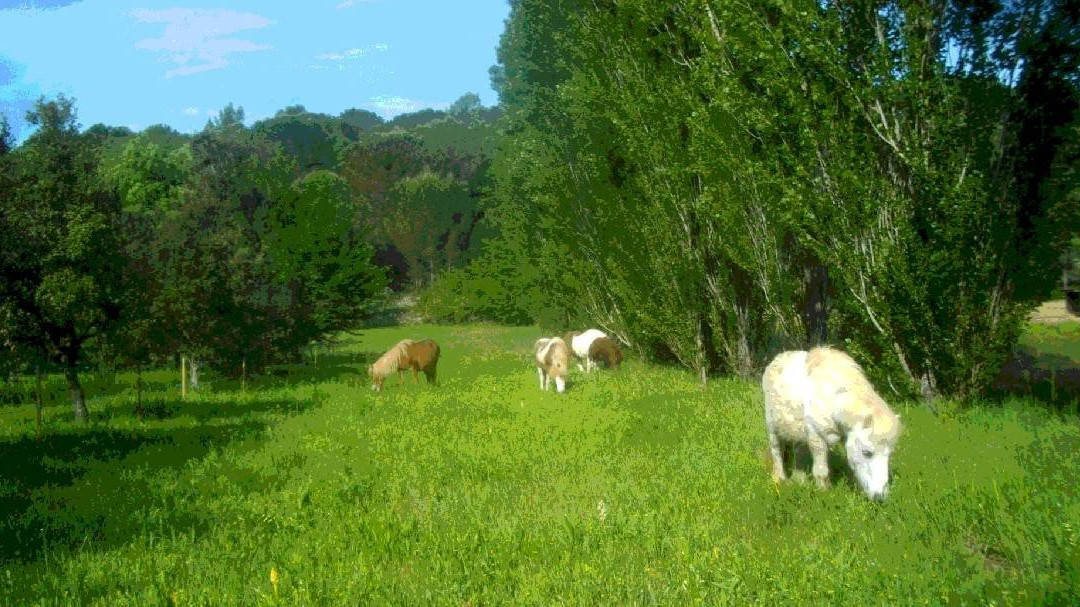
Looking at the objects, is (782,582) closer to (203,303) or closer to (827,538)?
(827,538)

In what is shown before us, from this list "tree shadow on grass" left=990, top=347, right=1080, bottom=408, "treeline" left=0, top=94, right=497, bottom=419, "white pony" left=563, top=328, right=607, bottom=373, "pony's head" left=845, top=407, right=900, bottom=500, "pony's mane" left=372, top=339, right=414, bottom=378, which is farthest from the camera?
"white pony" left=563, top=328, right=607, bottom=373

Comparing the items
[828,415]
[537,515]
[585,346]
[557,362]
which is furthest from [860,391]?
[585,346]

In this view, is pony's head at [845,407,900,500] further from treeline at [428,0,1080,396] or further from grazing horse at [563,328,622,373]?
grazing horse at [563,328,622,373]

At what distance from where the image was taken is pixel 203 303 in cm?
2044

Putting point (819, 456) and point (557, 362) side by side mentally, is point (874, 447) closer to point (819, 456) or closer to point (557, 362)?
point (819, 456)

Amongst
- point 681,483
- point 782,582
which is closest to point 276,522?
point 681,483

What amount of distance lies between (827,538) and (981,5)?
999 cm

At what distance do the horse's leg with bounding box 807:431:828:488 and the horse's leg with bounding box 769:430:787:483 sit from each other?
55 cm

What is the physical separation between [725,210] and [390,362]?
30.2 ft

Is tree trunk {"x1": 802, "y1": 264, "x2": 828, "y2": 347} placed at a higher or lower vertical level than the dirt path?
higher

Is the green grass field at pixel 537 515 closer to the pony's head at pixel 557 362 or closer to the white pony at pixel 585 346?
the pony's head at pixel 557 362

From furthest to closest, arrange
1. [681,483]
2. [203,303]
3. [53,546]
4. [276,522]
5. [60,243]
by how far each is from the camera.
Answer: [203,303] < [60,243] < [681,483] < [276,522] < [53,546]

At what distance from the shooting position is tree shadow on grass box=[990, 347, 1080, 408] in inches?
515

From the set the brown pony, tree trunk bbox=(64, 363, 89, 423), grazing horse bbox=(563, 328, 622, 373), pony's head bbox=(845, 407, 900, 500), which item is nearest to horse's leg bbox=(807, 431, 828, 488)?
pony's head bbox=(845, 407, 900, 500)
